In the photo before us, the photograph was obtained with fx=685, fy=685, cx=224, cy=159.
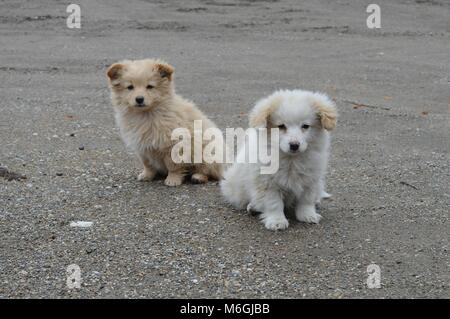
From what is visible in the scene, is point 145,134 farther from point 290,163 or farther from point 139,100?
point 290,163

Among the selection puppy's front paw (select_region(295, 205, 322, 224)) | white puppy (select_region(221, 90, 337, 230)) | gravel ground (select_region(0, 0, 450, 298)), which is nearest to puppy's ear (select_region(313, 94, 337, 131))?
A: white puppy (select_region(221, 90, 337, 230))

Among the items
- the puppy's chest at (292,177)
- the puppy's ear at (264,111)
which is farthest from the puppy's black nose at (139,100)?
the puppy's chest at (292,177)

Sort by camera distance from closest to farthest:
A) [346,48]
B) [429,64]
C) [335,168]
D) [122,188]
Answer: [122,188]
[335,168]
[429,64]
[346,48]

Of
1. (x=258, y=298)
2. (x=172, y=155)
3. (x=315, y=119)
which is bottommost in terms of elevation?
→ (x=258, y=298)

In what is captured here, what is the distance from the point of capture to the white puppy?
16.1 feet

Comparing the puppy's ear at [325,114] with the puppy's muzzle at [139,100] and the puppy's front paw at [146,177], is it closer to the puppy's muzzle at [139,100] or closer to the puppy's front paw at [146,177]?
the puppy's muzzle at [139,100]

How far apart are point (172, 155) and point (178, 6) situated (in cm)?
1275

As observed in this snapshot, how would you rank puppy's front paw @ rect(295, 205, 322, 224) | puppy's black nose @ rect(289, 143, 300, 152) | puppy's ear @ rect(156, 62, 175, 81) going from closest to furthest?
puppy's black nose @ rect(289, 143, 300, 152) → puppy's front paw @ rect(295, 205, 322, 224) → puppy's ear @ rect(156, 62, 175, 81)

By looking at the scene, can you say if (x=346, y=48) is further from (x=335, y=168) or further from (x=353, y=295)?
(x=353, y=295)

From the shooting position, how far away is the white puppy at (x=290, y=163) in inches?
193

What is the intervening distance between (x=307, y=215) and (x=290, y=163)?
19.3 inches

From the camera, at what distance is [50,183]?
248 inches

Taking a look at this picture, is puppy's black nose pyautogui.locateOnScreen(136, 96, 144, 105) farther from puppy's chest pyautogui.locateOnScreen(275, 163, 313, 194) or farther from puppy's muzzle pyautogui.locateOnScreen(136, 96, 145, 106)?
puppy's chest pyautogui.locateOnScreen(275, 163, 313, 194)

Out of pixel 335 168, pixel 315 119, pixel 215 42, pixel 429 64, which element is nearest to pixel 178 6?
pixel 215 42
